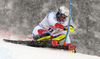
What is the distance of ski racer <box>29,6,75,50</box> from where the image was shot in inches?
129

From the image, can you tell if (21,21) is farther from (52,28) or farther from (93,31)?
(52,28)

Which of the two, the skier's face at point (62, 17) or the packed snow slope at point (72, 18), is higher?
the packed snow slope at point (72, 18)

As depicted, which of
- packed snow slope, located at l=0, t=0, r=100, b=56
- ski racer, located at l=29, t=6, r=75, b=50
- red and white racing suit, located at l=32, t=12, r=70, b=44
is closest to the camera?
ski racer, located at l=29, t=6, r=75, b=50

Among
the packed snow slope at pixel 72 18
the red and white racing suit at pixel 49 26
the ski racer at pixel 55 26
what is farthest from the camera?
the packed snow slope at pixel 72 18

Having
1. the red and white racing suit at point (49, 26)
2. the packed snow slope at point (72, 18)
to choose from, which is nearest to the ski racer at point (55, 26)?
the red and white racing suit at point (49, 26)

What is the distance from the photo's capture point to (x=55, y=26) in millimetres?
3252

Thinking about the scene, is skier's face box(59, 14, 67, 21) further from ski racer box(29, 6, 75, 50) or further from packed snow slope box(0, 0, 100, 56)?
packed snow slope box(0, 0, 100, 56)

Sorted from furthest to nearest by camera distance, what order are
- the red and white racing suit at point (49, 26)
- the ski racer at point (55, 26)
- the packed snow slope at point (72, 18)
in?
the packed snow slope at point (72, 18), the red and white racing suit at point (49, 26), the ski racer at point (55, 26)

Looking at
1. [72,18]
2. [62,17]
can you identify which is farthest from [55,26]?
[72,18]

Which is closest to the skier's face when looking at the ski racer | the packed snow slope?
the ski racer

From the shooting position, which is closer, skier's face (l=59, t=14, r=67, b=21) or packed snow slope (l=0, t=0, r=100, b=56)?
skier's face (l=59, t=14, r=67, b=21)

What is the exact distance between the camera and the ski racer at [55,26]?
3289 mm

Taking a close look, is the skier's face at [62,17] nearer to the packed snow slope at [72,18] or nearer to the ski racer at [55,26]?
the ski racer at [55,26]

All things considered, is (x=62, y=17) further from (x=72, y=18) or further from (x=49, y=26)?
(x=72, y=18)
